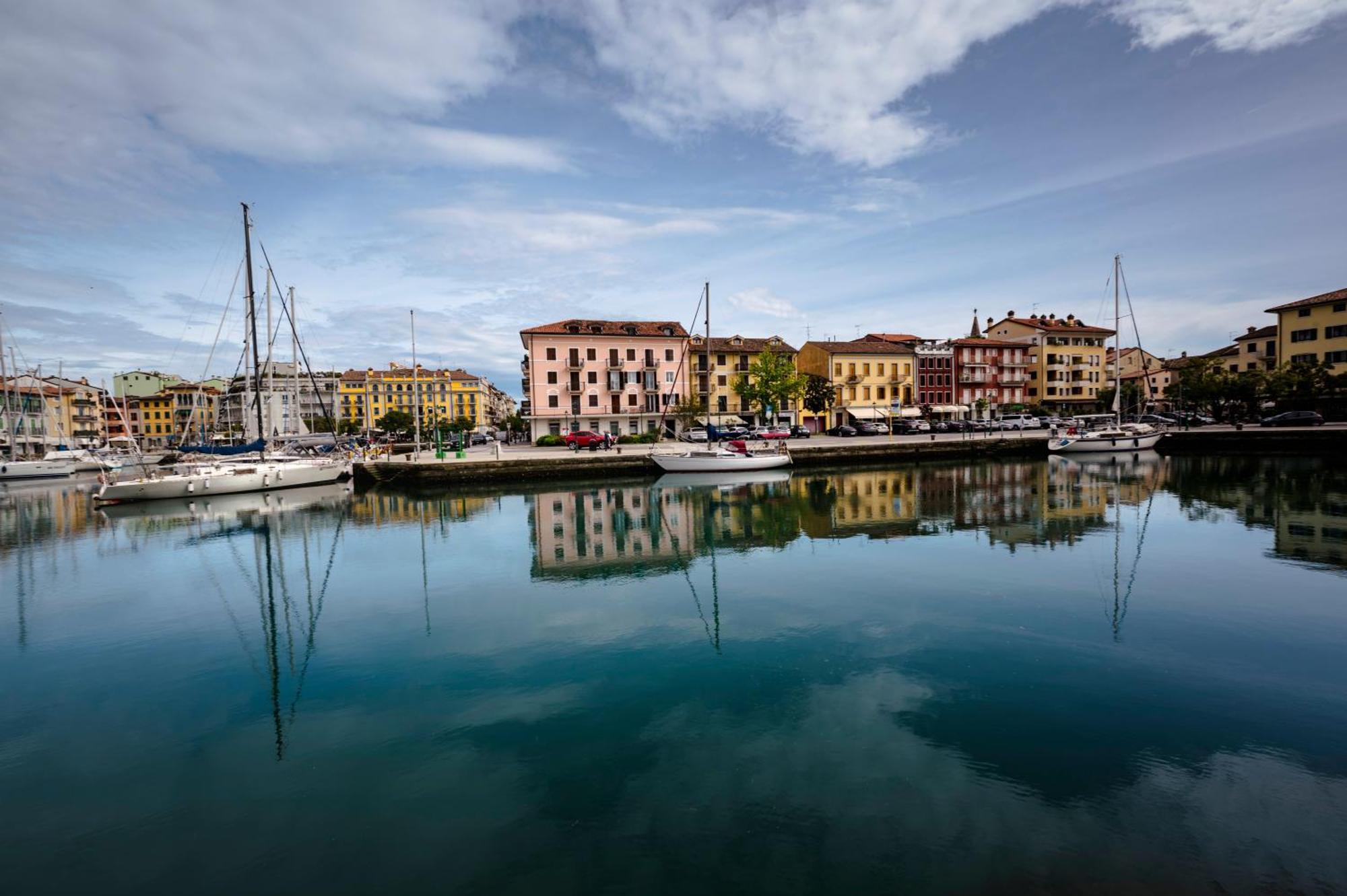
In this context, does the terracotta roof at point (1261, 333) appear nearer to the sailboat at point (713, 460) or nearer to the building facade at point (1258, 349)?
the building facade at point (1258, 349)

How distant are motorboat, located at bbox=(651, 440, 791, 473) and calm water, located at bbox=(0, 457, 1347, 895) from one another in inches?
805

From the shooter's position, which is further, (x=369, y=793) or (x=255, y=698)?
(x=255, y=698)

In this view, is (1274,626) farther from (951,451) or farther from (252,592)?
(951,451)

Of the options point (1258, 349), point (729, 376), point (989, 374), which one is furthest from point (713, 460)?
point (1258, 349)

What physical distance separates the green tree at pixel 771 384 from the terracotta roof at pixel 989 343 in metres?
24.7

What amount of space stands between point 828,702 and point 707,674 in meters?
1.94

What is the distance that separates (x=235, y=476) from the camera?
33469 mm

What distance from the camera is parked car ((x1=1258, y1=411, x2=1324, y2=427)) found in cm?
4675

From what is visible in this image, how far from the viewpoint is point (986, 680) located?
9156 mm

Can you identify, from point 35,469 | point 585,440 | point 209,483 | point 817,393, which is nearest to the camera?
point 209,483

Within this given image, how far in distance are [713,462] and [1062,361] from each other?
63.9 meters

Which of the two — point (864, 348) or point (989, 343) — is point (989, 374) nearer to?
point (989, 343)

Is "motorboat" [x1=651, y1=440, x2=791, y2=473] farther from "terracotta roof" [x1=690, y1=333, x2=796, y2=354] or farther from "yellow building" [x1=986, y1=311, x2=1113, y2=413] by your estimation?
"yellow building" [x1=986, y1=311, x2=1113, y2=413]

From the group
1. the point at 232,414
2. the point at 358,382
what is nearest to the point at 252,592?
the point at 232,414
